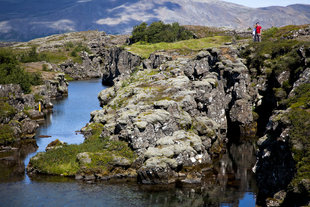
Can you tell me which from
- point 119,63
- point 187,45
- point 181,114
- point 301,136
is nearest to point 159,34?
point 119,63

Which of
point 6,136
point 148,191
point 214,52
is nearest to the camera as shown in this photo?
point 148,191

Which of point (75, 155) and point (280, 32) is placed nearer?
point (75, 155)

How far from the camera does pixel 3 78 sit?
96.4 m

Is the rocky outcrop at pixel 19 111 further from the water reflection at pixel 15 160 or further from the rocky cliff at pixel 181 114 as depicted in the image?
the rocky cliff at pixel 181 114

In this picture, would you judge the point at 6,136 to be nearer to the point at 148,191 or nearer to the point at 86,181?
the point at 86,181

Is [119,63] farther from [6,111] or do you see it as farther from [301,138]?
[301,138]

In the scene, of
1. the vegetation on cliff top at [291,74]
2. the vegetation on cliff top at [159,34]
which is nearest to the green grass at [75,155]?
the vegetation on cliff top at [291,74]

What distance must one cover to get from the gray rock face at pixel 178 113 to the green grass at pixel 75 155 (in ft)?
7.17

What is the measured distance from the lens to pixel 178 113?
209ft

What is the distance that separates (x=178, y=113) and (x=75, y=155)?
20.5 m

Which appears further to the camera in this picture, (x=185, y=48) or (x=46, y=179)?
(x=185, y=48)

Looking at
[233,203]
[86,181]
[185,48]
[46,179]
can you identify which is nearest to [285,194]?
[233,203]

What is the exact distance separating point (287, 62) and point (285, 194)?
51.8 m

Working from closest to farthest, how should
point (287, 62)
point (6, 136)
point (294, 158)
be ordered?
point (294, 158), point (6, 136), point (287, 62)
